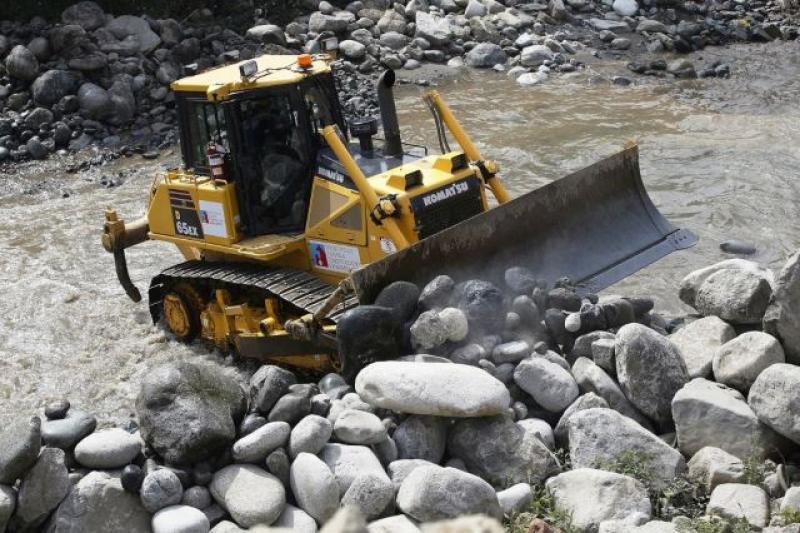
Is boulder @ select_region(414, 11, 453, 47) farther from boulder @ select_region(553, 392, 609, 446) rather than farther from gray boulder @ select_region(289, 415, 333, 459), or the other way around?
gray boulder @ select_region(289, 415, 333, 459)

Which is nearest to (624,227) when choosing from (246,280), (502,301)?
(502,301)

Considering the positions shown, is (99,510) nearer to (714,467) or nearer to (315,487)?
(315,487)

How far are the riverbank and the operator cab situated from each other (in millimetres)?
8105

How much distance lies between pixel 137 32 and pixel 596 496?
16.2m

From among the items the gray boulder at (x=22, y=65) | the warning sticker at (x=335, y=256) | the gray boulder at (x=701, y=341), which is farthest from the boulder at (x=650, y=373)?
the gray boulder at (x=22, y=65)

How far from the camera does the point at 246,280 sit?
9086 millimetres

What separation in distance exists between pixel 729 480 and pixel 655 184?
28.0 ft

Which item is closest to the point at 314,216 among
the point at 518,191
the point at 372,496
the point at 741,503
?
the point at 372,496

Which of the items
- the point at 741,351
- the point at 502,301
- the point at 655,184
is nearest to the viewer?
the point at 741,351

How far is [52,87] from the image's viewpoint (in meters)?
17.9

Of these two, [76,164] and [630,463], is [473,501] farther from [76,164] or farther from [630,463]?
[76,164]

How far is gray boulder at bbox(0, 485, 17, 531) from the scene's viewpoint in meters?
6.04

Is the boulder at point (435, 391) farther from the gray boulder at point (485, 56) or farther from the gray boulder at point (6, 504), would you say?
the gray boulder at point (485, 56)

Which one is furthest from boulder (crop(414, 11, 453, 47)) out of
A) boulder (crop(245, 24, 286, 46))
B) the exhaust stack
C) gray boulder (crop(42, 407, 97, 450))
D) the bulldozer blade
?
gray boulder (crop(42, 407, 97, 450))
